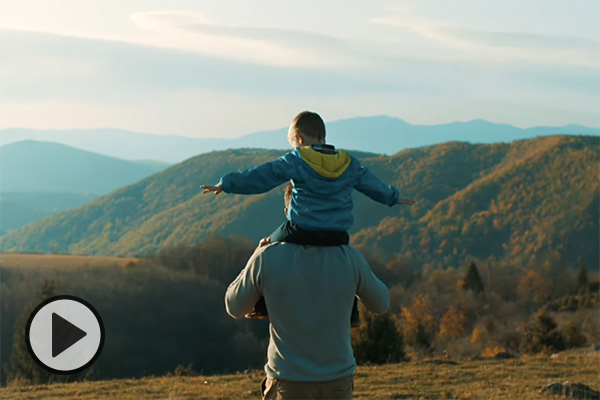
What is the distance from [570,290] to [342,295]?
257ft

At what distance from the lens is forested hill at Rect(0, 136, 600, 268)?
367ft

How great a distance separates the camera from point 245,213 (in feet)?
440

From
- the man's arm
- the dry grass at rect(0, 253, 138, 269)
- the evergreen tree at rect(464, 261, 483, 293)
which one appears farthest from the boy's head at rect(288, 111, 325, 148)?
the dry grass at rect(0, 253, 138, 269)

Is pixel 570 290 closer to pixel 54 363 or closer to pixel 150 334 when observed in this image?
pixel 150 334

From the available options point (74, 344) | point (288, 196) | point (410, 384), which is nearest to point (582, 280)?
point (410, 384)

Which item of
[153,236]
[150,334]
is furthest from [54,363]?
[153,236]

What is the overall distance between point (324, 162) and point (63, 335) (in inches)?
108

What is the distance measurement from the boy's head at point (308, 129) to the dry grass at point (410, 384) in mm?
6558

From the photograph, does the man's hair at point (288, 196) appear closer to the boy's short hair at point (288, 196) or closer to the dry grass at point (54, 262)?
the boy's short hair at point (288, 196)

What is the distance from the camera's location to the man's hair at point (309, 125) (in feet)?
11.3

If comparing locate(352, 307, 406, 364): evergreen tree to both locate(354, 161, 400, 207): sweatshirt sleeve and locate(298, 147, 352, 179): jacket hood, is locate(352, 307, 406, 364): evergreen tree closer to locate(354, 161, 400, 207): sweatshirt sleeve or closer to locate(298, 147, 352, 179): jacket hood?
locate(354, 161, 400, 207): sweatshirt sleeve

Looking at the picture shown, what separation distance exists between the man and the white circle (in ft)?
6.20

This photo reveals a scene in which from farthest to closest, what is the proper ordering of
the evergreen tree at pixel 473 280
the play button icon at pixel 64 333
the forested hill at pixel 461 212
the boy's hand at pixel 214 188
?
the forested hill at pixel 461 212, the evergreen tree at pixel 473 280, the play button icon at pixel 64 333, the boy's hand at pixel 214 188

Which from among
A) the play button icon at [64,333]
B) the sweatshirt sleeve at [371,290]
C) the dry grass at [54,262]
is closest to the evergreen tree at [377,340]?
the play button icon at [64,333]
